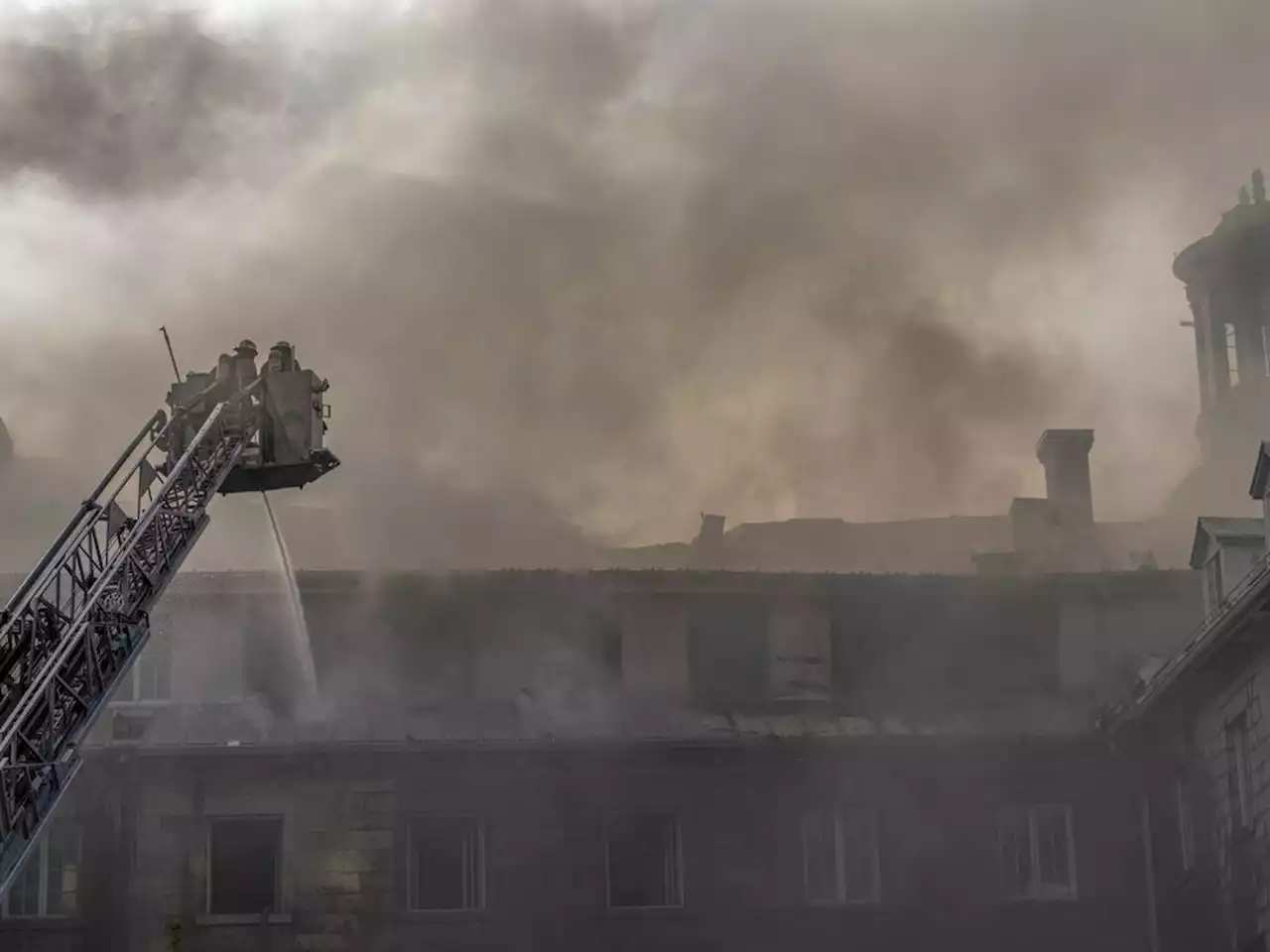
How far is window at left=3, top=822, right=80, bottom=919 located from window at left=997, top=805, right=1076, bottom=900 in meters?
14.0

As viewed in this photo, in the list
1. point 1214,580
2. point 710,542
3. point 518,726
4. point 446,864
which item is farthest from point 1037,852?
point 710,542

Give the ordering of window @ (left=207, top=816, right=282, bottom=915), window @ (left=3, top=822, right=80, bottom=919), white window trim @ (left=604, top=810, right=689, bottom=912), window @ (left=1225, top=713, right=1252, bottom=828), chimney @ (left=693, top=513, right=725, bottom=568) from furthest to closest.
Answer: chimney @ (left=693, top=513, right=725, bottom=568)
white window trim @ (left=604, top=810, right=689, bottom=912)
window @ (left=207, top=816, right=282, bottom=915)
window @ (left=3, top=822, right=80, bottom=919)
window @ (left=1225, top=713, right=1252, bottom=828)

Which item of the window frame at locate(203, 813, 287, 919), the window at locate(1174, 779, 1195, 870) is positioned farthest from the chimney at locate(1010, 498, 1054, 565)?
the window frame at locate(203, 813, 287, 919)

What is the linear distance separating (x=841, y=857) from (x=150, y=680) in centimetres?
1114

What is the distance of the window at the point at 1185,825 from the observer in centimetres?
2853

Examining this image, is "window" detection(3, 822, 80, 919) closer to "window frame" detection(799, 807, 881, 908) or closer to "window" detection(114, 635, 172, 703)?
"window" detection(114, 635, 172, 703)

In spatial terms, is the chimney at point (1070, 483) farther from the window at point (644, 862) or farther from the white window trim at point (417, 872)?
the white window trim at point (417, 872)

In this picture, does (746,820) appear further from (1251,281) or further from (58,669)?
(1251,281)

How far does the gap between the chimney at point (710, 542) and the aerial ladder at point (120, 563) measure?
779 inches

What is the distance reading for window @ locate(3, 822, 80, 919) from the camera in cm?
2903

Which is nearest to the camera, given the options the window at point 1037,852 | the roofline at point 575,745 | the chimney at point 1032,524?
the roofline at point 575,745

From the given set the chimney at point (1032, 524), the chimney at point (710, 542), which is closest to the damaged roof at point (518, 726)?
the chimney at point (1032, 524)

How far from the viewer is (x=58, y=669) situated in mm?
16438

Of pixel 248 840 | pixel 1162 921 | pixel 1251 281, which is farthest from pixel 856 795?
pixel 1251 281
